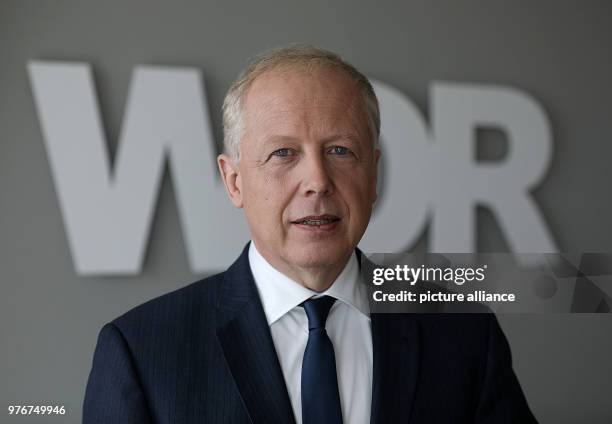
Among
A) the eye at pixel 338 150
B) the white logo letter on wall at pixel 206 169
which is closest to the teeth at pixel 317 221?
the eye at pixel 338 150

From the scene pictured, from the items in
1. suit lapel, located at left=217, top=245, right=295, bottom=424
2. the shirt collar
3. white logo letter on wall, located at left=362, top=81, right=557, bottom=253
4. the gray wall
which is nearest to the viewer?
suit lapel, located at left=217, top=245, right=295, bottom=424

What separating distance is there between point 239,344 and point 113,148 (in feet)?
7.32

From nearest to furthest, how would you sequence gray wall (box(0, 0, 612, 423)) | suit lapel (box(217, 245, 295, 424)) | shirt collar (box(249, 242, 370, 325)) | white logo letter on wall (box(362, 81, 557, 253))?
suit lapel (box(217, 245, 295, 424)) → shirt collar (box(249, 242, 370, 325)) → gray wall (box(0, 0, 612, 423)) → white logo letter on wall (box(362, 81, 557, 253))

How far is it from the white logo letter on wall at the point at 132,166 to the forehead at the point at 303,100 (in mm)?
1984

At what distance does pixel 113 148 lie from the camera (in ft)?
11.5

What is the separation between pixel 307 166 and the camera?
1.48 metres

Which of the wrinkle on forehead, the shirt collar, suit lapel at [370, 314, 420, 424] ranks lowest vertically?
suit lapel at [370, 314, 420, 424]

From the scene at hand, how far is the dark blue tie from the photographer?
1438 millimetres

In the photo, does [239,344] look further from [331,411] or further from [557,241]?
[557,241]

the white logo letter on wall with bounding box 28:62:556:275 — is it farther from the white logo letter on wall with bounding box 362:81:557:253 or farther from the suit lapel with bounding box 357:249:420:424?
the suit lapel with bounding box 357:249:420:424

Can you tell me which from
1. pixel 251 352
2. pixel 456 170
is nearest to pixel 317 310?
pixel 251 352

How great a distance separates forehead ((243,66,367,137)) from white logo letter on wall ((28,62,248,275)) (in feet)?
6.51

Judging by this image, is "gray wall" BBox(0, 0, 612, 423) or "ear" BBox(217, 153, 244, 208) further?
"gray wall" BBox(0, 0, 612, 423)

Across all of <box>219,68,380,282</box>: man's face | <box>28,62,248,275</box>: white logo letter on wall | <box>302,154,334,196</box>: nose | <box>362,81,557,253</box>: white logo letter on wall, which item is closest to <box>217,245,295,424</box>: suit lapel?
<box>219,68,380,282</box>: man's face
